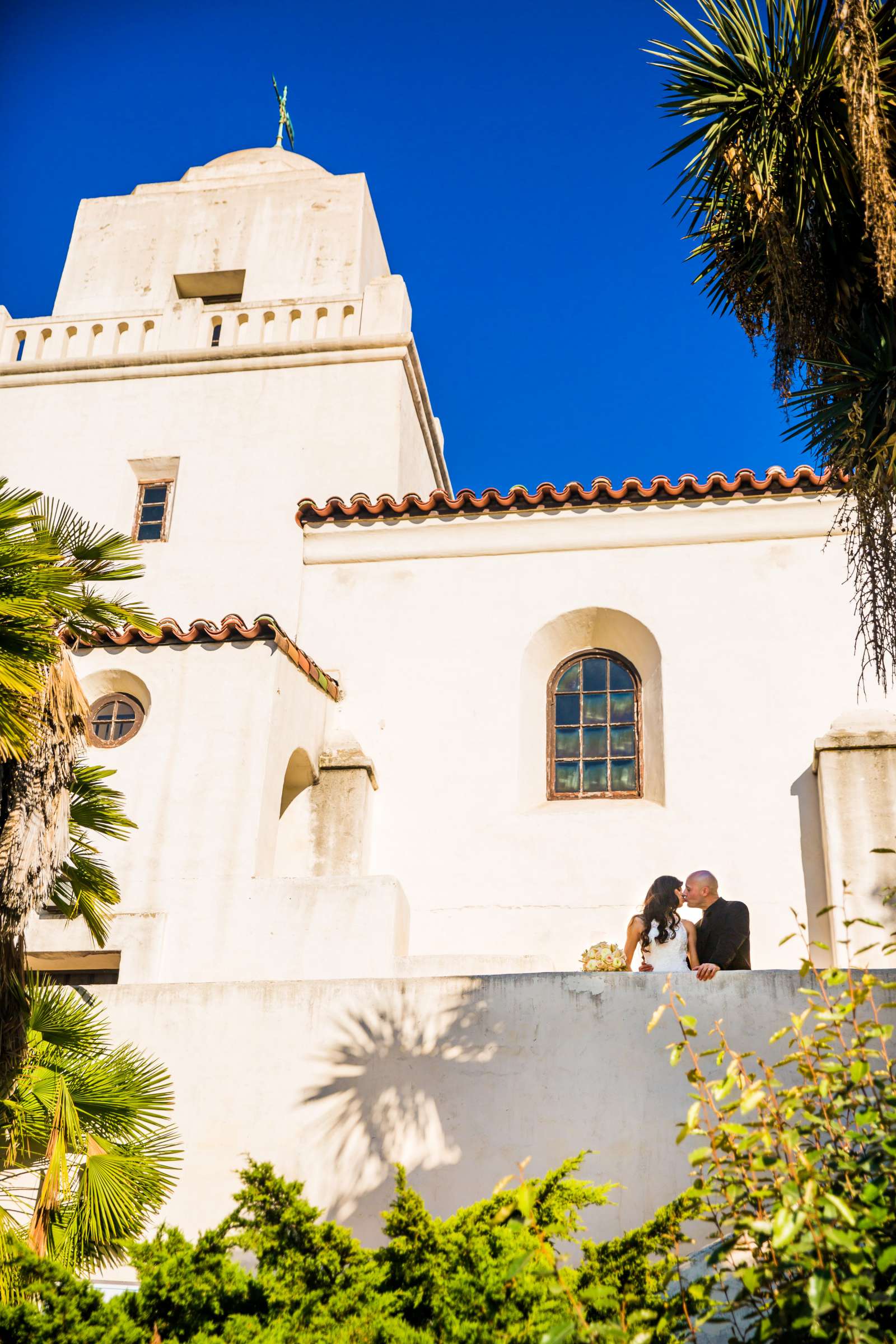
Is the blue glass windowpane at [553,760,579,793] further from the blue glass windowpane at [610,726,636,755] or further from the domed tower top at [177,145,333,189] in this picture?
the domed tower top at [177,145,333,189]

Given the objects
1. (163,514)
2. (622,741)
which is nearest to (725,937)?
(622,741)

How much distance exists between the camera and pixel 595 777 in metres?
12.8

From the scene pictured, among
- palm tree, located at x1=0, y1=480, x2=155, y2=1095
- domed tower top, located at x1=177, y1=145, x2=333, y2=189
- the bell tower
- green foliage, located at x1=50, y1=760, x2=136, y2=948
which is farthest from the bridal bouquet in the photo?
domed tower top, located at x1=177, y1=145, x2=333, y2=189

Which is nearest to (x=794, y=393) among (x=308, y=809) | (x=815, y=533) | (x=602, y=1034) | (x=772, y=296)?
(x=772, y=296)

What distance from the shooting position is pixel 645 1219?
7246mm

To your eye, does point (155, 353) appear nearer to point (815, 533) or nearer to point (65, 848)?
point (815, 533)

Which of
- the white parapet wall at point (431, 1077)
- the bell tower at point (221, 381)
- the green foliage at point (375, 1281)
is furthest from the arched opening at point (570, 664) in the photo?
the green foliage at point (375, 1281)

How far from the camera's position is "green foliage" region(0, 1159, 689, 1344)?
4805 mm

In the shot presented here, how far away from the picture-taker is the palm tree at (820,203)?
731 cm

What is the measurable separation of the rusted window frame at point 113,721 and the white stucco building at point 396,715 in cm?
4

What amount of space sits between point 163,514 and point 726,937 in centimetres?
986

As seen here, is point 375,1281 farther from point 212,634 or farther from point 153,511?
point 153,511

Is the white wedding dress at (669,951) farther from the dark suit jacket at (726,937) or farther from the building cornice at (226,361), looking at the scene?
the building cornice at (226,361)

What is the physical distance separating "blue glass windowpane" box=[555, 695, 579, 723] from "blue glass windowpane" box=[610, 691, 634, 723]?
0.36 m
